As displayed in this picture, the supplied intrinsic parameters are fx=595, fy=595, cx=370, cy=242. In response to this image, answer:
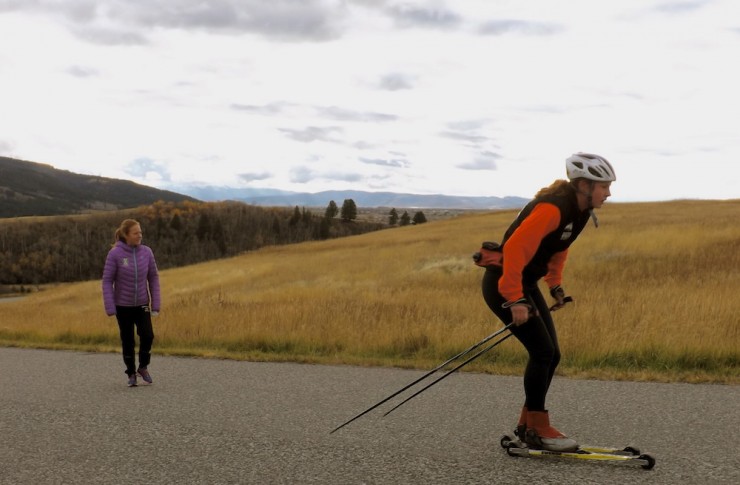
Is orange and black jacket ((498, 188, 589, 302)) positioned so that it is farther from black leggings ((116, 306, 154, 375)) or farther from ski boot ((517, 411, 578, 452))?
black leggings ((116, 306, 154, 375))

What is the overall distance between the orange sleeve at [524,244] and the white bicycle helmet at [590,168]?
322 millimetres

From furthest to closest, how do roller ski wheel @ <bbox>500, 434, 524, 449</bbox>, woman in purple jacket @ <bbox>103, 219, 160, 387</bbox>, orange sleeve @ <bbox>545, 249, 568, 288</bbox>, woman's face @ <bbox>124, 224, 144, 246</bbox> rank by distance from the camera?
woman's face @ <bbox>124, 224, 144, 246</bbox> < woman in purple jacket @ <bbox>103, 219, 160, 387</bbox> < orange sleeve @ <bbox>545, 249, 568, 288</bbox> < roller ski wheel @ <bbox>500, 434, 524, 449</bbox>

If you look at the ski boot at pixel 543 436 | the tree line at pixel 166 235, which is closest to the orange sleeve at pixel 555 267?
the ski boot at pixel 543 436

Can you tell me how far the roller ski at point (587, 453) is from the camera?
156 inches

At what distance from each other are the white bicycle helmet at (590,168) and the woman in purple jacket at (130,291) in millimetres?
5372

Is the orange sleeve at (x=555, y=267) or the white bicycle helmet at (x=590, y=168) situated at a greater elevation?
the white bicycle helmet at (x=590, y=168)

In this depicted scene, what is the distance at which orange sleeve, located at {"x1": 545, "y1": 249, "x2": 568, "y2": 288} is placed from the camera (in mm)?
4594

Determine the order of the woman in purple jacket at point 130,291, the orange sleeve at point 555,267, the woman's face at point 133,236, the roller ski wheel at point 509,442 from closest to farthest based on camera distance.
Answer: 1. the roller ski wheel at point 509,442
2. the orange sleeve at point 555,267
3. the woman in purple jacket at point 130,291
4. the woman's face at point 133,236

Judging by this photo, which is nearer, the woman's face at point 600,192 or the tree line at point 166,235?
the woman's face at point 600,192

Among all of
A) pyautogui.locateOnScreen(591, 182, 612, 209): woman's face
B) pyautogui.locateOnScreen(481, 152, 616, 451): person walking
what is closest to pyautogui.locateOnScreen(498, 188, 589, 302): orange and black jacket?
pyautogui.locateOnScreen(481, 152, 616, 451): person walking

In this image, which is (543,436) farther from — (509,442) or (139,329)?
(139,329)

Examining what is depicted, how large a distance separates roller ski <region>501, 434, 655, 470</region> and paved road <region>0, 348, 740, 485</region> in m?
0.06

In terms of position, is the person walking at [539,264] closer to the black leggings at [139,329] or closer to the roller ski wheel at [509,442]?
the roller ski wheel at [509,442]

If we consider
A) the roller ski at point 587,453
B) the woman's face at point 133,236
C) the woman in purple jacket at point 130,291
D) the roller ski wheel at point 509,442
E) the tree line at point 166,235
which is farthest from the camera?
the tree line at point 166,235
